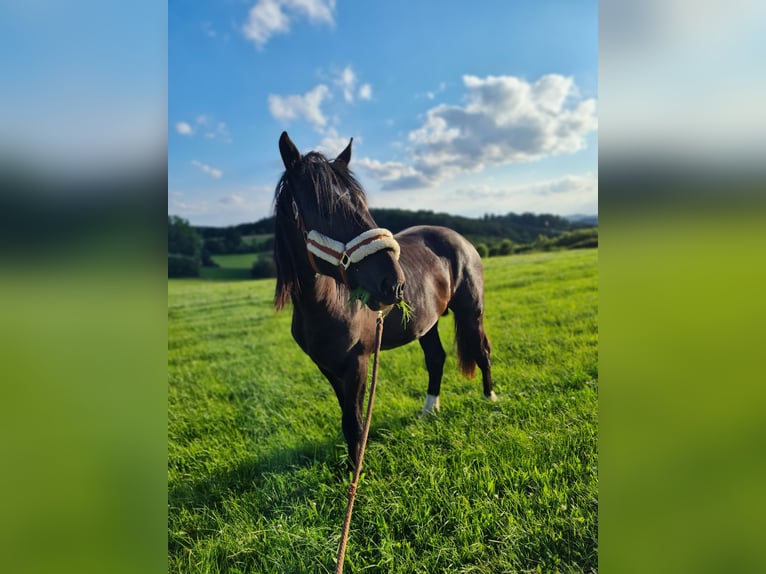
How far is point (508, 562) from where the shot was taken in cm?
162

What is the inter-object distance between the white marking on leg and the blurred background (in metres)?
1.25

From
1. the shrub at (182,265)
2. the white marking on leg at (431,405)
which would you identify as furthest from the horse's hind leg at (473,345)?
the shrub at (182,265)

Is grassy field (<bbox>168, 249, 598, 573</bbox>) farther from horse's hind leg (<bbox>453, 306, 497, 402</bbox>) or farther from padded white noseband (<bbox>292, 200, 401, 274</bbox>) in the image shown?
Result: padded white noseband (<bbox>292, 200, 401, 274</bbox>)

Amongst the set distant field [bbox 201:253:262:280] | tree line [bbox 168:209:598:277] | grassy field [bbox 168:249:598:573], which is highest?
tree line [bbox 168:209:598:277]

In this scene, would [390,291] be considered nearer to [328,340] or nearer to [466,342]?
[328,340]

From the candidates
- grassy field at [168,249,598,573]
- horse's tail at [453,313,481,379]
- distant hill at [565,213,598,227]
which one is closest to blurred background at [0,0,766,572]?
grassy field at [168,249,598,573]

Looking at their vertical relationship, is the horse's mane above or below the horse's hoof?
above

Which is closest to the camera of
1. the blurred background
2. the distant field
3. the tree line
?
the blurred background

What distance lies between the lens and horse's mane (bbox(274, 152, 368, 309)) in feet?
5.77

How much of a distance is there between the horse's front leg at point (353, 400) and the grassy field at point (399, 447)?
0.44ft

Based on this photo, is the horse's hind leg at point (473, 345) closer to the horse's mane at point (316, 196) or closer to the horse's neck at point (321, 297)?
the horse's neck at point (321, 297)
